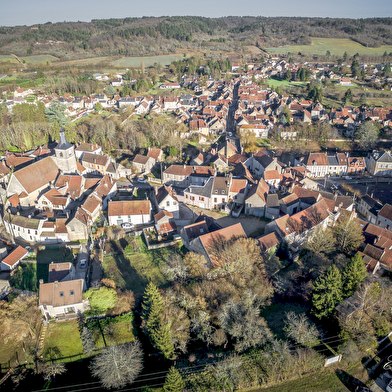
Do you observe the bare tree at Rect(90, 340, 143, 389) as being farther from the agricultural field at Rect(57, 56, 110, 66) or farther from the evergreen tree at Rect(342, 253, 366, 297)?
the agricultural field at Rect(57, 56, 110, 66)

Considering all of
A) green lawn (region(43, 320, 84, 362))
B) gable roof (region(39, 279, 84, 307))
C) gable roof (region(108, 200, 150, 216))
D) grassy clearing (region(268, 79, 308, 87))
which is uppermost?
grassy clearing (region(268, 79, 308, 87))

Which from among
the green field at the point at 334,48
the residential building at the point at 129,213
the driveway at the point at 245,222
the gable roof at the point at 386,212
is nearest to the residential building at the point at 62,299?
the residential building at the point at 129,213

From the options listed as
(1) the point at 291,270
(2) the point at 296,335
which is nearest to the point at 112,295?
(2) the point at 296,335

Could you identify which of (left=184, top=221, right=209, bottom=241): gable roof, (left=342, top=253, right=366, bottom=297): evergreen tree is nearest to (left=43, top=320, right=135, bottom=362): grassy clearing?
(left=184, top=221, right=209, bottom=241): gable roof

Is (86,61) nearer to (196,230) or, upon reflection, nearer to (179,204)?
(179,204)

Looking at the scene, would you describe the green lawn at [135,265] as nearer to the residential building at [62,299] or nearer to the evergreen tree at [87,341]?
the residential building at [62,299]

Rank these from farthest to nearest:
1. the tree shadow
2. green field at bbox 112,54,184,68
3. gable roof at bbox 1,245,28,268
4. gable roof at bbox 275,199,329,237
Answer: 1. green field at bbox 112,54,184,68
2. gable roof at bbox 275,199,329,237
3. gable roof at bbox 1,245,28,268
4. the tree shadow

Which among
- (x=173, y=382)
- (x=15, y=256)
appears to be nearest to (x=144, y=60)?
(x=15, y=256)
